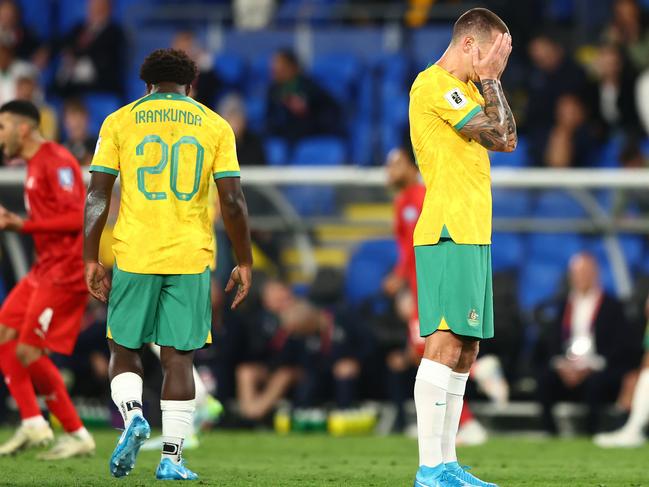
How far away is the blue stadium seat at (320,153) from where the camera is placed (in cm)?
1483

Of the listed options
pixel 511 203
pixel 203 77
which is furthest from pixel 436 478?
pixel 203 77

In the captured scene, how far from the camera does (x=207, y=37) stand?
17125mm

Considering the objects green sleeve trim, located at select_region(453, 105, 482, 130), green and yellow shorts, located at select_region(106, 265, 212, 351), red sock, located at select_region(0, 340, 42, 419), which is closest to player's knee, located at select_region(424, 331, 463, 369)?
green sleeve trim, located at select_region(453, 105, 482, 130)

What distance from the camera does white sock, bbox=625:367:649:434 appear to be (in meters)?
11.0

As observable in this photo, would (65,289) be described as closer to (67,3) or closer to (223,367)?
(223,367)

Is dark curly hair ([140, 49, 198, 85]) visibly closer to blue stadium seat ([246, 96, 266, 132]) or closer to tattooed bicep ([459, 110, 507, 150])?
tattooed bicep ([459, 110, 507, 150])

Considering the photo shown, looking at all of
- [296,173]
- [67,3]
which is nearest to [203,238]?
[296,173]

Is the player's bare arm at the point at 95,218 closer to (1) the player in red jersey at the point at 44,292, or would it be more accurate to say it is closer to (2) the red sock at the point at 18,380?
(1) the player in red jersey at the point at 44,292

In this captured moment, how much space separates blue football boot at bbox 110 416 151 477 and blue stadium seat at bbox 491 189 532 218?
6707 millimetres

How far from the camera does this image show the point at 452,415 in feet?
21.7

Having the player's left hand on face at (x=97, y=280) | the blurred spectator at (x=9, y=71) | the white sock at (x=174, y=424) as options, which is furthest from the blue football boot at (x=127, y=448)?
the blurred spectator at (x=9, y=71)

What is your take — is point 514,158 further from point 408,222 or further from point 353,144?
point 408,222

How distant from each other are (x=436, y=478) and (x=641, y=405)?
5.25 meters

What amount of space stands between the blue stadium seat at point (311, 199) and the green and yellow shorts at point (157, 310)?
19.9 feet
